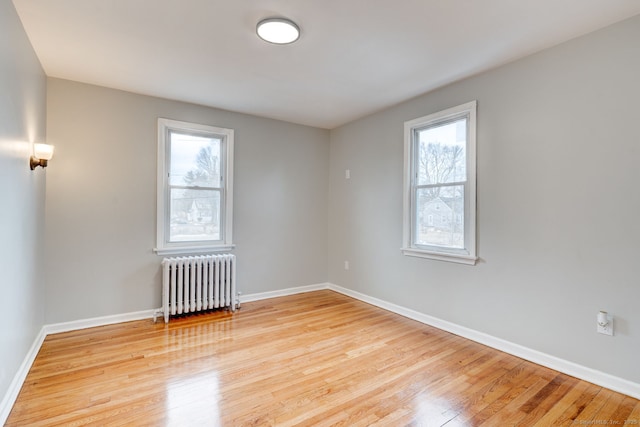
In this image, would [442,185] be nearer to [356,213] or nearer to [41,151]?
[356,213]

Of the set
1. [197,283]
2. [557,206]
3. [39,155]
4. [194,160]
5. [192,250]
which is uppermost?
[194,160]

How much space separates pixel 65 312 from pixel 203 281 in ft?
4.38

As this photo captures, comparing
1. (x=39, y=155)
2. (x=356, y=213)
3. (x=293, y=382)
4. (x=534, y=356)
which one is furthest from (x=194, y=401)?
(x=356, y=213)

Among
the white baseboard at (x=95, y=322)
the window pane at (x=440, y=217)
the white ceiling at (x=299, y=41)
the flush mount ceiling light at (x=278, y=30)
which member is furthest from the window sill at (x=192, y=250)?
the flush mount ceiling light at (x=278, y=30)

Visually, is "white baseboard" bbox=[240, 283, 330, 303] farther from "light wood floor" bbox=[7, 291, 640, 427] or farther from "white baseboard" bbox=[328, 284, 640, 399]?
"white baseboard" bbox=[328, 284, 640, 399]

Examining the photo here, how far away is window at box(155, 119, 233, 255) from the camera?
12.2 feet

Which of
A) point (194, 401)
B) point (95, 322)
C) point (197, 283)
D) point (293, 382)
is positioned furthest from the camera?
point (197, 283)

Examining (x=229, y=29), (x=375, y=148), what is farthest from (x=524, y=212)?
(x=229, y=29)

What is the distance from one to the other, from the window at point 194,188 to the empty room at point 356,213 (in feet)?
0.09

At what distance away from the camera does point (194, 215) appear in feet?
13.0

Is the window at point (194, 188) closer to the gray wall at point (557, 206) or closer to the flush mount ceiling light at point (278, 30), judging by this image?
the flush mount ceiling light at point (278, 30)

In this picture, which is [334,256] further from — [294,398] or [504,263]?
[294,398]

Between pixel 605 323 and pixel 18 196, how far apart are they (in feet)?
13.9

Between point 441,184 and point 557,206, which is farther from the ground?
point 441,184
